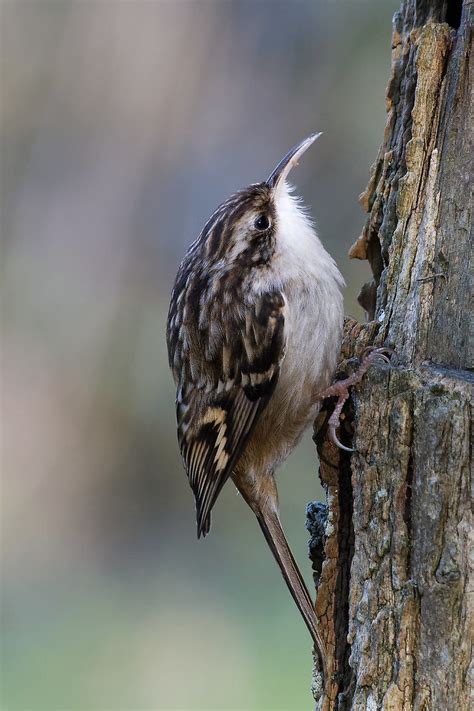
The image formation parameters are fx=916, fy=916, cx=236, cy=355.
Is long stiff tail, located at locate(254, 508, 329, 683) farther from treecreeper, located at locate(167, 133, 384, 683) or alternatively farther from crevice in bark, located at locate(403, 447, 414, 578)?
crevice in bark, located at locate(403, 447, 414, 578)

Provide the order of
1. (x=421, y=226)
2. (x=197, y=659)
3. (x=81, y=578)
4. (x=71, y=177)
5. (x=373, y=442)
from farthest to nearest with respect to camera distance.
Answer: (x=71, y=177) < (x=81, y=578) < (x=197, y=659) < (x=421, y=226) < (x=373, y=442)

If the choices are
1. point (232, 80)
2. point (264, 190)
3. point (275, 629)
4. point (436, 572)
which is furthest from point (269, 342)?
point (232, 80)

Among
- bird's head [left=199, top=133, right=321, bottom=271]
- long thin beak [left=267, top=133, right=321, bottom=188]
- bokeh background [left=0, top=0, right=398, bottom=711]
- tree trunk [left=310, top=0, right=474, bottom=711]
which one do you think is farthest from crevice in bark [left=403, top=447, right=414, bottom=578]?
bokeh background [left=0, top=0, right=398, bottom=711]

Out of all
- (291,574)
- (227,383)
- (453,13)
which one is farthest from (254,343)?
(453,13)

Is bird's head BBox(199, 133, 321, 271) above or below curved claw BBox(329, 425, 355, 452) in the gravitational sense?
above

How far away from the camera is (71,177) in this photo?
612cm

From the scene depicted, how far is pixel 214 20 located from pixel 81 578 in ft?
11.9

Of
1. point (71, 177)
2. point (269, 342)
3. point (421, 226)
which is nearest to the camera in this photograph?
point (421, 226)

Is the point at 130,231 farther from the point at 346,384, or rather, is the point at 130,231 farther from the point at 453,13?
the point at 346,384

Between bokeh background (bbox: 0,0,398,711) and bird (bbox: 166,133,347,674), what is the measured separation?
2721 mm

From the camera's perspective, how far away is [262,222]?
2586 mm

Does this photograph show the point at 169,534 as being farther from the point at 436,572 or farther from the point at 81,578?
the point at 436,572

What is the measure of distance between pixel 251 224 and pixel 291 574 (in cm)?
96

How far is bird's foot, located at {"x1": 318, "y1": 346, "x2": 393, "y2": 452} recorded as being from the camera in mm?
2078
